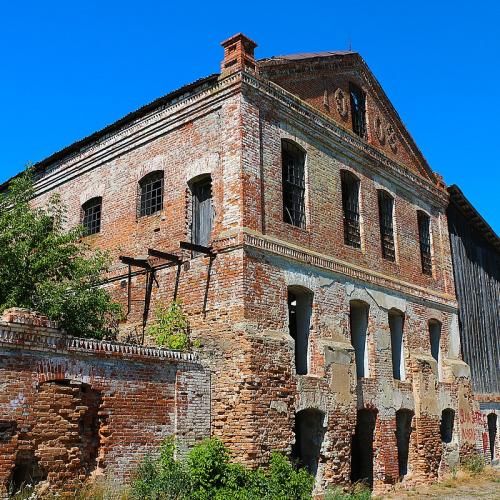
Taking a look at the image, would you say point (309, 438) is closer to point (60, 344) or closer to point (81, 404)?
point (81, 404)

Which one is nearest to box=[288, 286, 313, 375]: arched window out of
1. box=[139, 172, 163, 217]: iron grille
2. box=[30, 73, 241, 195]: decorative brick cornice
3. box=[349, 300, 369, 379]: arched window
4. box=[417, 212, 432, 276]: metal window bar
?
box=[349, 300, 369, 379]: arched window

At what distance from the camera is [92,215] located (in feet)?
57.1

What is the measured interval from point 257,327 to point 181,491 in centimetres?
361

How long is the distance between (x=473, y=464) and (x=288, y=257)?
376 inches

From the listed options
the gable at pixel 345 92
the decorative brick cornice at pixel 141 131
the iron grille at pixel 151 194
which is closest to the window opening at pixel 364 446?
the iron grille at pixel 151 194

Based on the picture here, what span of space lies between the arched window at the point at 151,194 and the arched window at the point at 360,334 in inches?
220

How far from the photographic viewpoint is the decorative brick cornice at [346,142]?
1478cm

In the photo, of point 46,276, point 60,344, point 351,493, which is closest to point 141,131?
point 46,276

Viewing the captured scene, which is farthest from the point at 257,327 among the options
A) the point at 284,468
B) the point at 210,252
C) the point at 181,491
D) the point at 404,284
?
the point at 404,284

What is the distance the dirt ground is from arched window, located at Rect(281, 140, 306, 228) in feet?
23.0

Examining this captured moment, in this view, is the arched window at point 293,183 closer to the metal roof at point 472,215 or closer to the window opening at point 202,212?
the window opening at point 202,212

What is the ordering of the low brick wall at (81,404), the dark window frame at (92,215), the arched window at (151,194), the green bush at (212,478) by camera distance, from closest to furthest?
the low brick wall at (81,404)
the green bush at (212,478)
the arched window at (151,194)
the dark window frame at (92,215)

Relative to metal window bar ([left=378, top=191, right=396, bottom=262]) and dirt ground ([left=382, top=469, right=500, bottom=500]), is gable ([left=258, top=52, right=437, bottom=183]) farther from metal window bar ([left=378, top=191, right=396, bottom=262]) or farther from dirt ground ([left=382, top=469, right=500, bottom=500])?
dirt ground ([left=382, top=469, right=500, bottom=500])

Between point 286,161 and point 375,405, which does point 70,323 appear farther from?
point 375,405
